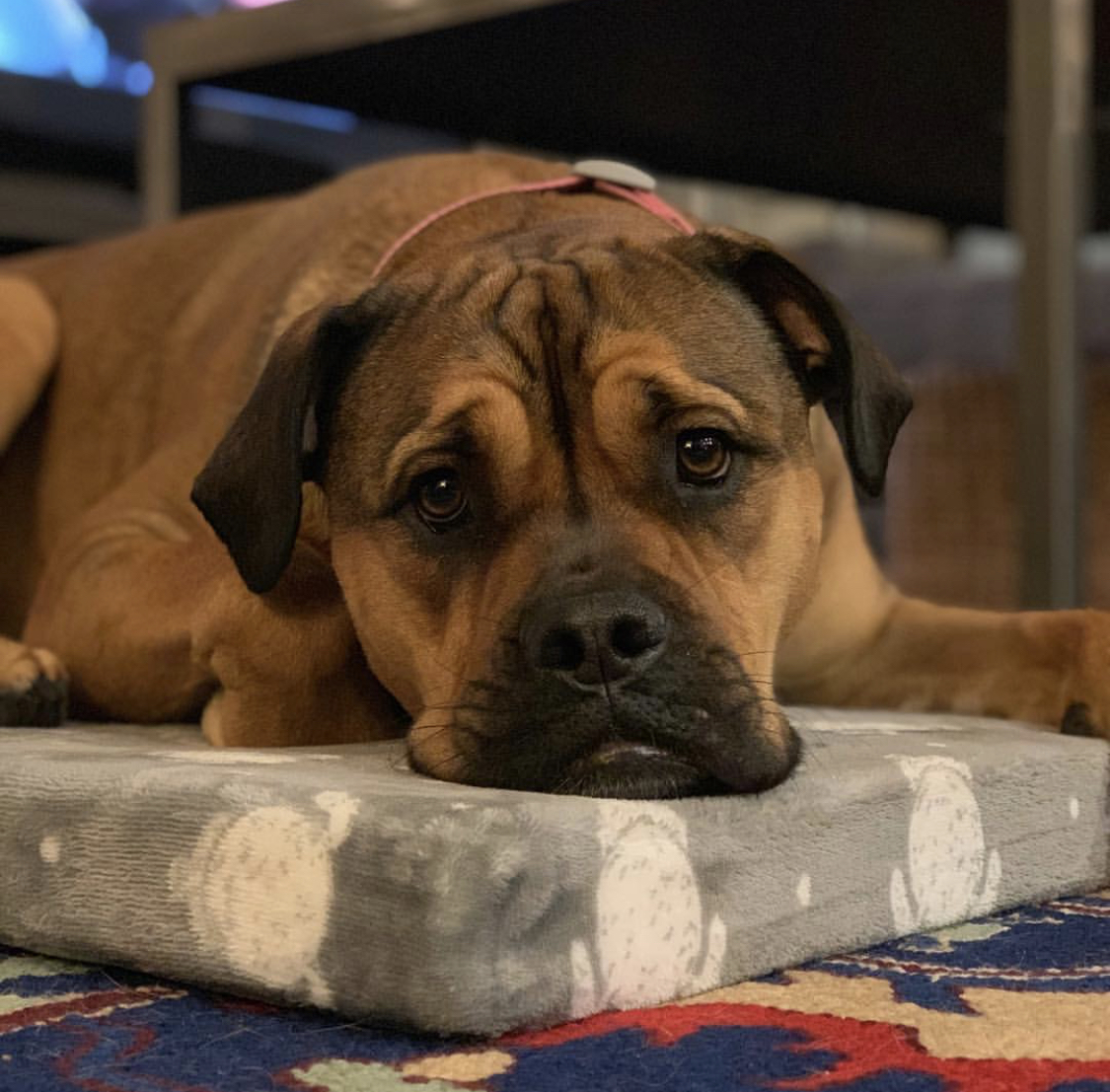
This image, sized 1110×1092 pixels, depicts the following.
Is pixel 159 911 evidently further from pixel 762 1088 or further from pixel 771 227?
pixel 771 227

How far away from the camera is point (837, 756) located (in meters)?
1.71

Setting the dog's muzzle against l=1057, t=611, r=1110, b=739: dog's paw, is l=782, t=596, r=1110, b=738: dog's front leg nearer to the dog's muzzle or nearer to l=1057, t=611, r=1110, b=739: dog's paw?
l=1057, t=611, r=1110, b=739: dog's paw

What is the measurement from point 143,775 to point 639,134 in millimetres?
3176

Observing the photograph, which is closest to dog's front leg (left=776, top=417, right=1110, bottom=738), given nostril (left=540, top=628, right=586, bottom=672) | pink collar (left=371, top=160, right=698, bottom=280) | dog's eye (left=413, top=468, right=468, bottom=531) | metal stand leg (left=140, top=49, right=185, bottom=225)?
pink collar (left=371, top=160, right=698, bottom=280)

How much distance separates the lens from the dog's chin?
1.54 meters

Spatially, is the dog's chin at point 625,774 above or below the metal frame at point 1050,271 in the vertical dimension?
below

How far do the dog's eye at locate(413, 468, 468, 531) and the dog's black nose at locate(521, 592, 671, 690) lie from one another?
284mm

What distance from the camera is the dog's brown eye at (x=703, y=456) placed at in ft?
5.92

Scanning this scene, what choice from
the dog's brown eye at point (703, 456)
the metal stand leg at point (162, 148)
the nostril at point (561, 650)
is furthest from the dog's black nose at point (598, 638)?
the metal stand leg at point (162, 148)

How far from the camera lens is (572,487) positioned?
5.73 ft

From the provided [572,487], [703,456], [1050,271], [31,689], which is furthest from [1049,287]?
[31,689]

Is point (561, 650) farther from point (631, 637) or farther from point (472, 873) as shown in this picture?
point (472, 873)

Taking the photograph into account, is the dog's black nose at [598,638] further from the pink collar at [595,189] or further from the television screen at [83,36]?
the television screen at [83,36]

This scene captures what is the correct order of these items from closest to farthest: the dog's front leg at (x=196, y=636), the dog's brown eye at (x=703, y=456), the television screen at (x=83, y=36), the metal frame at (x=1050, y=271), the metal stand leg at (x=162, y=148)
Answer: the dog's brown eye at (x=703, y=456) → the dog's front leg at (x=196, y=636) → the metal frame at (x=1050, y=271) → the metal stand leg at (x=162, y=148) → the television screen at (x=83, y=36)
